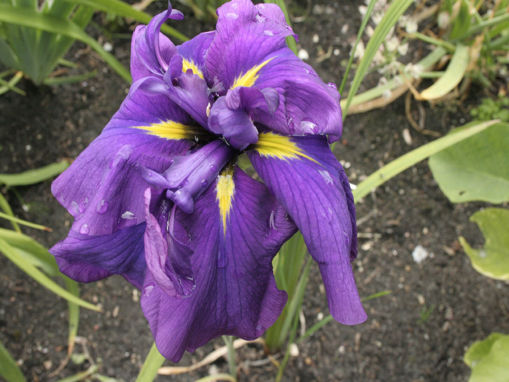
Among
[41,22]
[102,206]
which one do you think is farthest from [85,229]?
[41,22]

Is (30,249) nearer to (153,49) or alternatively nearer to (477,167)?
(153,49)

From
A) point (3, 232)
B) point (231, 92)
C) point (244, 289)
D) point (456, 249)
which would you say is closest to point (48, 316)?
point (3, 232)

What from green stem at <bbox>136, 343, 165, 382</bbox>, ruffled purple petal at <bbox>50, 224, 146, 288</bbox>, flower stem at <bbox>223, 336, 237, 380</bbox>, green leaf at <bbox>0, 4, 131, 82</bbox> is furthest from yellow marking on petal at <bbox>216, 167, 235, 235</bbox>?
green leaf at <bbox>0, 4, 131, 82</bbox>

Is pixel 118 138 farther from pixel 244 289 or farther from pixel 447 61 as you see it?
pixel 447 61

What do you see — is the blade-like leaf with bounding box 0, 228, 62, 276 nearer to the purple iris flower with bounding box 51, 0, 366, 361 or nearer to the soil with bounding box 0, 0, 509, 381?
the purple iris flower with bounding box 51, 0, 366, 361

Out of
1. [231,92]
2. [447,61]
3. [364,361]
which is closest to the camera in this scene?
[231,92]

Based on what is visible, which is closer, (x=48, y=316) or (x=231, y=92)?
(x=231, y=92)

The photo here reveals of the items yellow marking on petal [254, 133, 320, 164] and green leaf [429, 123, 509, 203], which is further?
green leaf [429, 123, 509, 203]
